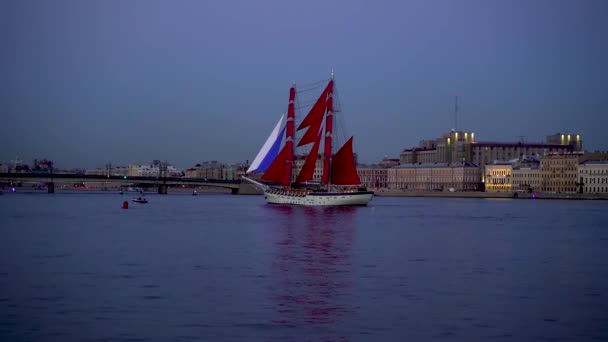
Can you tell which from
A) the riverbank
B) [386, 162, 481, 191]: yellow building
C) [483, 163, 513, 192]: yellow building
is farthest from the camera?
[386, 162, 481, 191]: yellow building

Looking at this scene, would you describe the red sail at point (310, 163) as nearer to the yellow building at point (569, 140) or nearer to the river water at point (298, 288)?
the river water at point (298, 288)

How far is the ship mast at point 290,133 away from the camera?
64625mm

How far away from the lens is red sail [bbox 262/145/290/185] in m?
64.2

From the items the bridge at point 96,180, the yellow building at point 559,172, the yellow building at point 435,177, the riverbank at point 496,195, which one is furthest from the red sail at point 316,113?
the yellow building at point 435,177

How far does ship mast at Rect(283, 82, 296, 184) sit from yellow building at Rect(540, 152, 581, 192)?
6125cm

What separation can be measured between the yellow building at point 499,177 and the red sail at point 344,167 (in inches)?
2878

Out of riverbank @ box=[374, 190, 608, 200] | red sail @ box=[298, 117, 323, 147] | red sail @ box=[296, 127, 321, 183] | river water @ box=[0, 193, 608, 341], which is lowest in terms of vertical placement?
river water @ box=[0, 193, 608, 341]

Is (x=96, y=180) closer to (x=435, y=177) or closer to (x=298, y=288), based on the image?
(x=435, y=177)

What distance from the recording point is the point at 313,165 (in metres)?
61.8

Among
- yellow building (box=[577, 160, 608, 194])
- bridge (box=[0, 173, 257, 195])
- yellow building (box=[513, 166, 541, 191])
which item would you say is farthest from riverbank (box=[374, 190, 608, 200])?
bridge (box=[0, 173, 257, 195])

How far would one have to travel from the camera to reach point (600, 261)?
2339cm

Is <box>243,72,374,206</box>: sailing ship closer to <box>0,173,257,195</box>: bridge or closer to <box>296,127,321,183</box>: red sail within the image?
<box>296,127,321,183</box>: red sail

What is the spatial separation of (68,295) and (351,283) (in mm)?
5213

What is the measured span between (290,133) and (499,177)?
71248mm
